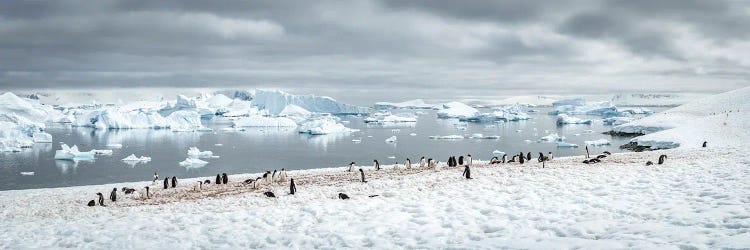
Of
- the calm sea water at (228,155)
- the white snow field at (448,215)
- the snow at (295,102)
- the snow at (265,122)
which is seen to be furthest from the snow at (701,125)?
the snow at (295,102)

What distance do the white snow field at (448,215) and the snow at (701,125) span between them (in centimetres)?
3281

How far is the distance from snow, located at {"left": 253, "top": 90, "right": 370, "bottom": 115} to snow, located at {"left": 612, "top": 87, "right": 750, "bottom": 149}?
83.3m

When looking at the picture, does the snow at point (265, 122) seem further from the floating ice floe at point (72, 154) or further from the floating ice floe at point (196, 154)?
the floating ice floe at point (72, 154)

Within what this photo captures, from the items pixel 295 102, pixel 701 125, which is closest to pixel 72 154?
pixel 701 125

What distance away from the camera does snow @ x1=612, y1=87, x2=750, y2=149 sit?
45.6m

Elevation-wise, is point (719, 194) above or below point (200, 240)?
above

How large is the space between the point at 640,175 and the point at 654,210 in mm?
5032

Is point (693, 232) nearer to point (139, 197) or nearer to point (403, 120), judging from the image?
point (139, 197)

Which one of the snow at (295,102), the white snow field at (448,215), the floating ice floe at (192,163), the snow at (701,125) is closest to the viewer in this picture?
the white snow field at (448,215)

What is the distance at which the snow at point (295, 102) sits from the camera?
5443 inches

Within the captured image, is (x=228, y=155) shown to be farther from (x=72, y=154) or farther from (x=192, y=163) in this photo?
(x=72, y=154)

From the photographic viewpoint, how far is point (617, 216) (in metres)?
10.2

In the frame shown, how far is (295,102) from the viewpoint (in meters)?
141

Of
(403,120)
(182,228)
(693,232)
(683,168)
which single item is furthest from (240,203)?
(403,120)
